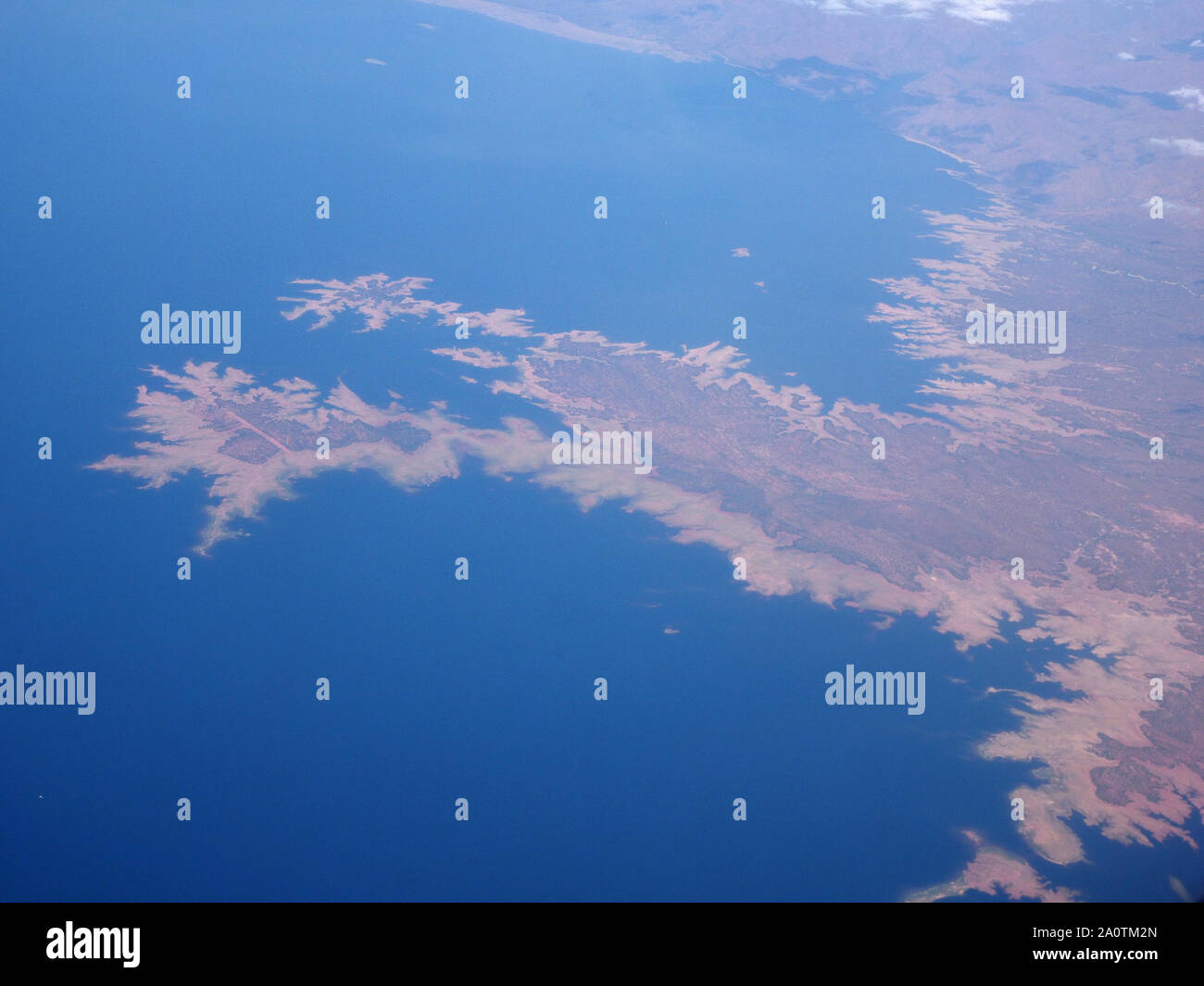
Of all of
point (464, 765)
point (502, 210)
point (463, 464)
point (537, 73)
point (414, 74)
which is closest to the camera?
point (464, 765)

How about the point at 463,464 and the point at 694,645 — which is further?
the point at 463,464

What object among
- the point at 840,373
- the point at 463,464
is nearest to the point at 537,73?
the point at 840,373

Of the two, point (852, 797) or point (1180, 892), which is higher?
point (852, 797)

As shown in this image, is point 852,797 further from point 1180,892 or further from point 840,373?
point 840,373

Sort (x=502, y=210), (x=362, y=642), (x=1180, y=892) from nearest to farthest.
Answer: (x=1180, y=892) < (x=362, y=642) < (x=502, y=210)

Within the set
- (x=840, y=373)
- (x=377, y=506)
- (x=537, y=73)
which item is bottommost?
(x=377, y=506)

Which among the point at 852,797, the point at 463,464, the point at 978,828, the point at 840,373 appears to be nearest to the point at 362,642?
the point at 463,464

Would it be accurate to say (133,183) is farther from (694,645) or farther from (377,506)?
(694,645)
